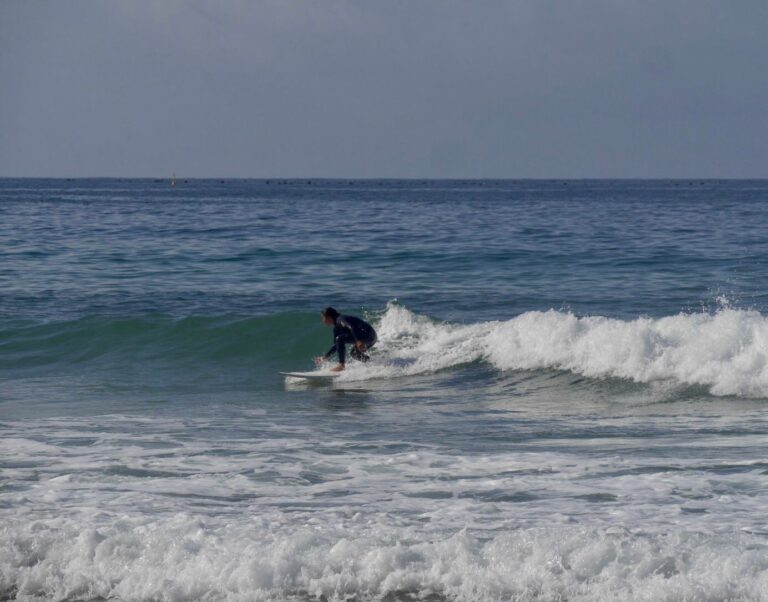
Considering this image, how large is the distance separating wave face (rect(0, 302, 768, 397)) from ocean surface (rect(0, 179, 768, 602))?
57mm

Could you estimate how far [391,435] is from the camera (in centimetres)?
1180

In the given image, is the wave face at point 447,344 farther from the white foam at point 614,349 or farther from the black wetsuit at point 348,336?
the black wetsuit at point 348,336

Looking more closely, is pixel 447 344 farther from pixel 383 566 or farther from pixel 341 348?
A: pixel 383 566

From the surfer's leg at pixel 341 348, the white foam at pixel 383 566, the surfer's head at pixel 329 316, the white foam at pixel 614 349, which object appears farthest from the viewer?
the surfer's leg at pixel 341 348

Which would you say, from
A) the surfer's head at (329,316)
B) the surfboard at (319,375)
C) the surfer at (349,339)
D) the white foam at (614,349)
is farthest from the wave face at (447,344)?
the surfer's head at (329,316)

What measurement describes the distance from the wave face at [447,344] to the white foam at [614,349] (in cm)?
2

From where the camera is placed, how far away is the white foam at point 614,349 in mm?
14828

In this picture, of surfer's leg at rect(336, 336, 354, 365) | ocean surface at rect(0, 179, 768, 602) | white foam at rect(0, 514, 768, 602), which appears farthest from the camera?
surfer's leg at rect(336, 336, 354, 365)

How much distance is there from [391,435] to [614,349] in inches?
223

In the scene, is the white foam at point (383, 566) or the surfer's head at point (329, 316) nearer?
the white foam at point (383, 566)

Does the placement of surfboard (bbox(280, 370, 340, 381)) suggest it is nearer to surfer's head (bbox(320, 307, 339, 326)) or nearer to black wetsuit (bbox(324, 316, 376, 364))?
black wetsuit (bbox(324, 316, 376, 364))

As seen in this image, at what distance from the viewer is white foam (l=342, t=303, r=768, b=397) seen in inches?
584

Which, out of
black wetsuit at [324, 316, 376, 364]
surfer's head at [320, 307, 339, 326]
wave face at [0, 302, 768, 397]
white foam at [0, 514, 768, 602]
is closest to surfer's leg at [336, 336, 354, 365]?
black wetsuit at [324, 316, 376, 364]

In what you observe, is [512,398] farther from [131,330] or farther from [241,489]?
[131,330]
